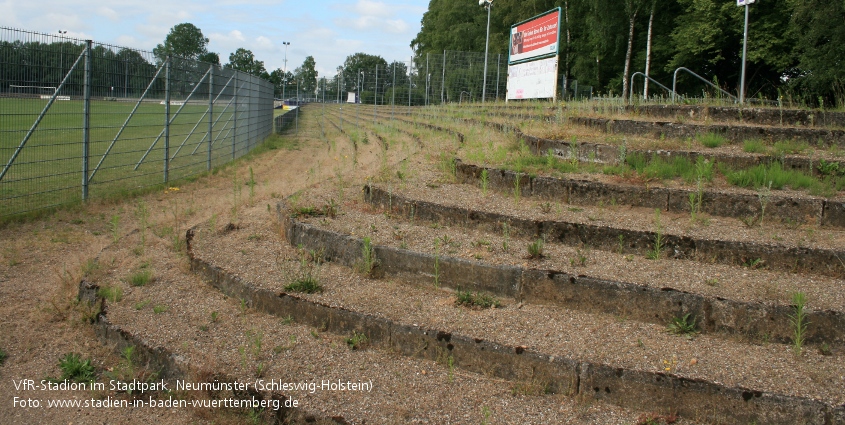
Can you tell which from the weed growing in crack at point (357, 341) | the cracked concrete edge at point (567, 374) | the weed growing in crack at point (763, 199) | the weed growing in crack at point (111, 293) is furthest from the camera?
the weed growing in crack at point (763, 199)

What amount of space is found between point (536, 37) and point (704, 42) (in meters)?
17.9

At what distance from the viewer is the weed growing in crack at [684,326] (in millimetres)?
4098

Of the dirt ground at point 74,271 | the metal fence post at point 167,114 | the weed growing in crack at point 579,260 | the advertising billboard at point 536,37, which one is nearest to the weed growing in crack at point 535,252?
the weed growing in crack at point 579,260

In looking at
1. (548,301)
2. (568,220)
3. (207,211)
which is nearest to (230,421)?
(548,301)

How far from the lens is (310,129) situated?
27.1 meters

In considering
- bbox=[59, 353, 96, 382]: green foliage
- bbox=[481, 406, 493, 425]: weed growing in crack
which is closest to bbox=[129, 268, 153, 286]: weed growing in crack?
bbox=[59, 353, 96, 382]: green foliage

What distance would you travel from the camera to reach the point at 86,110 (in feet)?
30.3

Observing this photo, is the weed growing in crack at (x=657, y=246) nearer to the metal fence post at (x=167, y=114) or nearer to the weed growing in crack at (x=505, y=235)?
the weed growing in crack at (x=505, y=235)

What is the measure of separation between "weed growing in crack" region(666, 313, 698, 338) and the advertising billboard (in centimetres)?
1197

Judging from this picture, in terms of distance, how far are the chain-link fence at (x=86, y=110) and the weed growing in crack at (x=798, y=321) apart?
819 centimetres

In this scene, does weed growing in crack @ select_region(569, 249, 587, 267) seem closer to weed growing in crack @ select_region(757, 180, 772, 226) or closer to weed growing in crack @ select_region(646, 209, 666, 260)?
weed growing in crack @ select_region(646, 209, 666, 260)

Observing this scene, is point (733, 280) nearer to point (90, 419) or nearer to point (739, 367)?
point (739, 367)

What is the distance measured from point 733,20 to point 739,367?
31.3 metres

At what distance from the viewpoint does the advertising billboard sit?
15.5 m
